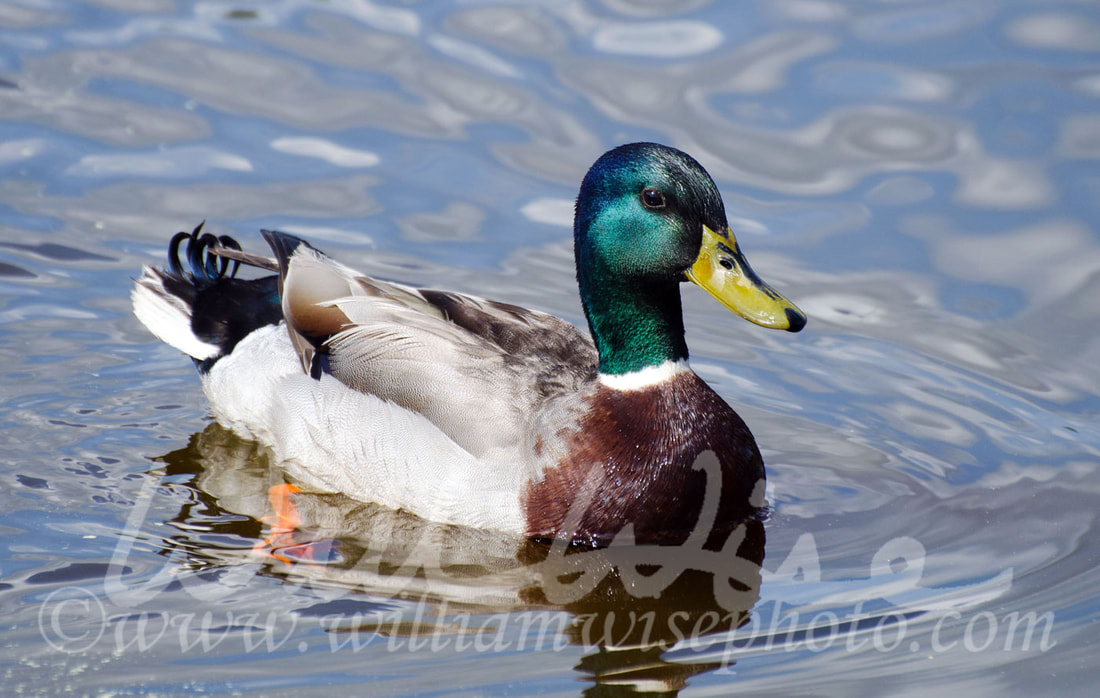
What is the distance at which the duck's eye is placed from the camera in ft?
19.3

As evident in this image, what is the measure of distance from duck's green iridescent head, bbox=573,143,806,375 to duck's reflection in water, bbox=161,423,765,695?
1.03m

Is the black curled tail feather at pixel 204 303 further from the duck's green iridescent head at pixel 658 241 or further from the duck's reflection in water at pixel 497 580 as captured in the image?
the duck's green iridescent head at pixel 658 241

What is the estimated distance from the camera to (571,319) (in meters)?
8.19

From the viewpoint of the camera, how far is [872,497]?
6.56 metres

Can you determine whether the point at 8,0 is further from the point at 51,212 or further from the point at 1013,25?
the point at 1013,25

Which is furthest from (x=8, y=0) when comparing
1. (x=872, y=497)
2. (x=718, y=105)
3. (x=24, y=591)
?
(x=872, y=497)

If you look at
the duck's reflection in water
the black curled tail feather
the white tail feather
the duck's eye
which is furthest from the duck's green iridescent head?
the white tail feather

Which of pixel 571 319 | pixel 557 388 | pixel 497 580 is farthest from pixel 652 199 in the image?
pixel 571 319

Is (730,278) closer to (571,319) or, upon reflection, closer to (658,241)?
(658,241)

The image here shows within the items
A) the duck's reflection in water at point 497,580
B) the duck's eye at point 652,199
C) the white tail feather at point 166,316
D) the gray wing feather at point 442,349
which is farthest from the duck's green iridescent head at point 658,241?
the white tail feather at point 166,316

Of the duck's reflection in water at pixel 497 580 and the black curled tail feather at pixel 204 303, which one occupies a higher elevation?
the black curled tail feather at pixel 204 303

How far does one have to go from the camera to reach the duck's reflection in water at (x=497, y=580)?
5.36 metres

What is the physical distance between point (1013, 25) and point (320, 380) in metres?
6.16

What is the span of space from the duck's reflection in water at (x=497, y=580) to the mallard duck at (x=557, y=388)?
11 cm
